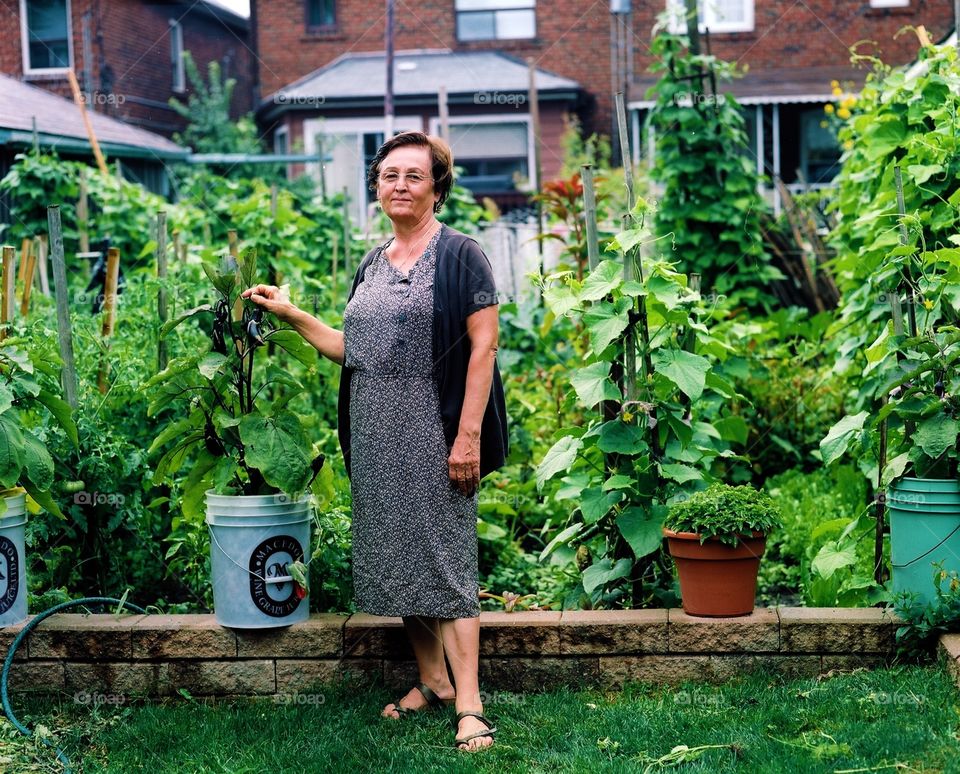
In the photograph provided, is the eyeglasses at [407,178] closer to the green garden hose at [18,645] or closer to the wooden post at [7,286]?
the wooden post at [7,286]

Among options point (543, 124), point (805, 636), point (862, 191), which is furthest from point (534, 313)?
point (543, 124)

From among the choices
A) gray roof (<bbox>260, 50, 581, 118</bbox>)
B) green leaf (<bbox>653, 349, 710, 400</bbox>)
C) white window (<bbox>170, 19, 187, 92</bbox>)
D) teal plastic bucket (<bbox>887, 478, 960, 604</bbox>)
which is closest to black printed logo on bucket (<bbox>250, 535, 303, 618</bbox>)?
green leaf (<bbox>653, 349, 710, 400</bbox>)

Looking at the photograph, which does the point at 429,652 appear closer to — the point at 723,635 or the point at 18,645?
the point at 723,635

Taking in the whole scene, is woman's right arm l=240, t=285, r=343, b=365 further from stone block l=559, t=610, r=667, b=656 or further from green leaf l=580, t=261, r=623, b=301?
stone block l=559, t=610, r=667, b=656

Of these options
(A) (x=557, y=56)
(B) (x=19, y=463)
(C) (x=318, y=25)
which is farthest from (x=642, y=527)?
(C) (x=318, y=25)

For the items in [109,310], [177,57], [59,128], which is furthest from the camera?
[177,57]

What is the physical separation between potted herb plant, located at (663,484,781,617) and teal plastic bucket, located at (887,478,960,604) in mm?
368

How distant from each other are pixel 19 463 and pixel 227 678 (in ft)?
3.03

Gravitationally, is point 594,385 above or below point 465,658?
above

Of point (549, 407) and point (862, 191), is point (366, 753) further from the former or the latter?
point (862, 191)

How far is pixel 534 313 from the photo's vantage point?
23.5 ft

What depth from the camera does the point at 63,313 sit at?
390cm

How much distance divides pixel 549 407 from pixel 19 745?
3.22 m

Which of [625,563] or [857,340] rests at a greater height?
[857,340]
